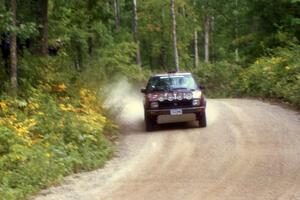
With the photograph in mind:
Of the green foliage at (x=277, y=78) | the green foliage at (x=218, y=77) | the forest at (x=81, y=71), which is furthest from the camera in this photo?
the green foliage at (x=218, y=77)

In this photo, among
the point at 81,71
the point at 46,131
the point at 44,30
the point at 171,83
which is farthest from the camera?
the point at 81,71

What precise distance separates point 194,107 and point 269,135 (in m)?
2.79

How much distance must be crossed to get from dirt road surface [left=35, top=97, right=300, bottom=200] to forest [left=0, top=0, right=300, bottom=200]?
2.25ft

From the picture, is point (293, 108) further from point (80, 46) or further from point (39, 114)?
point (80, 46)

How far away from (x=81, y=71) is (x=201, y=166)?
11.8m

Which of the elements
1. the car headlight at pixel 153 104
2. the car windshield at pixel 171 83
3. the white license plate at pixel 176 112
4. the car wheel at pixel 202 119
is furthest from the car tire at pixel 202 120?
the car headlight at pixel 153 104

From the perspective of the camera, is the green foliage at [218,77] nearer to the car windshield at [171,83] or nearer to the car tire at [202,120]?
the car windshield at [171,83]

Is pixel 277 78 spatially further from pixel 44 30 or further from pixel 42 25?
pixel 42 25

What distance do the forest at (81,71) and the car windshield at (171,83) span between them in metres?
1.85

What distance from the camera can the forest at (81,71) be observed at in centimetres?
1128

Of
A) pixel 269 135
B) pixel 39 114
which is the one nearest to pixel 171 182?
pixel 39 114

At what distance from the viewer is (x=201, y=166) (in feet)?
37.6

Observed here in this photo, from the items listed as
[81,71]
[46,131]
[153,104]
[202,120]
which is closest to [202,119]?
[202,120]

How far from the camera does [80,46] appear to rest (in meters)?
34.1
